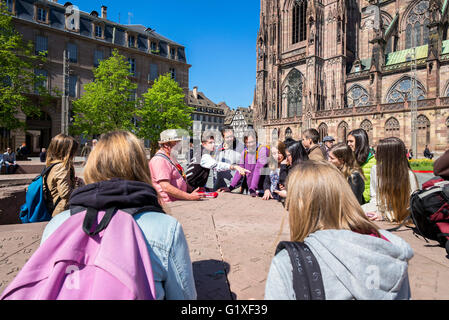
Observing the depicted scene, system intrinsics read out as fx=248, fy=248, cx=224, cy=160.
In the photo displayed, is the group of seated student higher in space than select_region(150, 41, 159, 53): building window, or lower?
lower

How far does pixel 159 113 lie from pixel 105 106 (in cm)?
525

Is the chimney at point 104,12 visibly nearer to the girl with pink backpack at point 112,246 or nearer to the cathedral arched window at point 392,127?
the cathedral arched window at point 392,127

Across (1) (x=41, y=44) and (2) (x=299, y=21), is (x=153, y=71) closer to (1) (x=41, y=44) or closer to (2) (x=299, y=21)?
(1) (x=41, y=44)

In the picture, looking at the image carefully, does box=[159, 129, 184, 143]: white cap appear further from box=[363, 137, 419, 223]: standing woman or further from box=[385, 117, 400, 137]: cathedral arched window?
box=[385, 117, 400, 137]: cathedral arched window

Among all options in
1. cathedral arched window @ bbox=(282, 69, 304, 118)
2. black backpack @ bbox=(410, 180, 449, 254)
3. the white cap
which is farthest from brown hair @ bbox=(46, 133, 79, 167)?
cathedral arched window @ bbox=(282, 69, 304, 118)

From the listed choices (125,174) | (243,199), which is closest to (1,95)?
(243,199)

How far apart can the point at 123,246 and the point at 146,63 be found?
36590 millimetres

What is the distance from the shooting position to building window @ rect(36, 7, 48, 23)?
26094 millimetres

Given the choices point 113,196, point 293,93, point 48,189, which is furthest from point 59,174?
point 293,93

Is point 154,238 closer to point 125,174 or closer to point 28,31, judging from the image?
point 125,174

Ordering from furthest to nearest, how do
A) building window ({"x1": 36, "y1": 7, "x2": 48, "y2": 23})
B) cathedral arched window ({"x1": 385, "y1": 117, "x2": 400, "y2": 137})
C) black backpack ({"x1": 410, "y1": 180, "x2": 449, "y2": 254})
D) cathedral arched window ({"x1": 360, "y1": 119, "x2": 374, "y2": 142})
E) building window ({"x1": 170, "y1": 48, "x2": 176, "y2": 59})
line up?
building window ({"x1": 170, "y1": 48, "x2": 176, "y2": 59}) → cathedral arched window ({"x1": 360, "y1": 119, "x2": 374, "y2": 142}) → cathedral arched window ({"x1": 385, "y1": 117, "x2": 400, "y2": 137}) → building window ({"x1": 36, "y1": 7, "x2": 48, "y2": 23}) → black backpack ({"x1": 410, "y1": 180, "x2": 449, "y2": 254})

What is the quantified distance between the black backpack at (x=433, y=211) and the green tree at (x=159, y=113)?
24.2m

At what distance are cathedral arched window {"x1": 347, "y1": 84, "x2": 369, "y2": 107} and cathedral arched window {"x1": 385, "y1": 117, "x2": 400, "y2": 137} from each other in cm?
657

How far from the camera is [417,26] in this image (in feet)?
113
